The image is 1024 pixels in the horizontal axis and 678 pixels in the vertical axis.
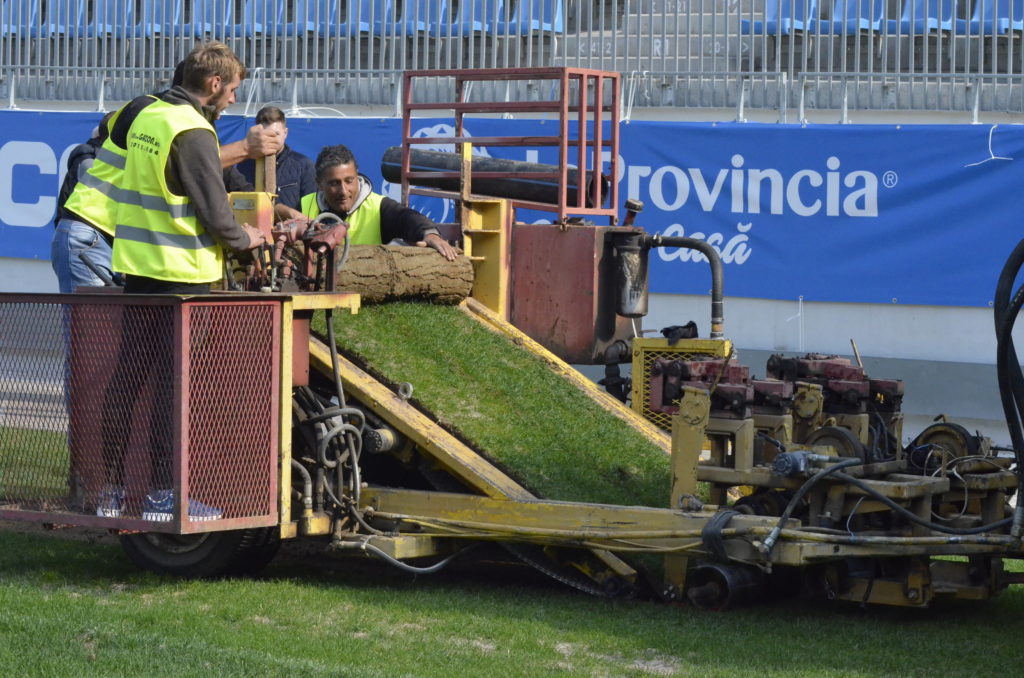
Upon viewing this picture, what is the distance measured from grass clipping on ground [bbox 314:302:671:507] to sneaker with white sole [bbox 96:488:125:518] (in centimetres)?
122

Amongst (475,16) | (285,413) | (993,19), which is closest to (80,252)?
(285,413)

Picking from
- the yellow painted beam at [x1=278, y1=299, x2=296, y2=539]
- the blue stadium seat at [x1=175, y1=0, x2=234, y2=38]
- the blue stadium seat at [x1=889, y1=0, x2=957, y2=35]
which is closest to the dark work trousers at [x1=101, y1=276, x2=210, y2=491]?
the yellow painted beam at [x1=278, y1=299, x2=296, y2=539]

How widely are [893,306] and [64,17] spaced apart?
10.1 meters

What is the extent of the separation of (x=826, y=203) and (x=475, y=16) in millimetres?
4641

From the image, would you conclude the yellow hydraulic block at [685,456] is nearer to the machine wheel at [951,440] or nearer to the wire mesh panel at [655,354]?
the machine wheel at [951,440]

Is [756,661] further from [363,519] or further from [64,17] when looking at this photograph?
[64,17]

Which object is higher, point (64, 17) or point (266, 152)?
point (64, 17)

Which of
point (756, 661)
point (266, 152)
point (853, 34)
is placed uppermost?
point (853, 34)

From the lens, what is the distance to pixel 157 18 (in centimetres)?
1686

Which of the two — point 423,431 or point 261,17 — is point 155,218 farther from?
point 261,17

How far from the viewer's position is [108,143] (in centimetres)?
659

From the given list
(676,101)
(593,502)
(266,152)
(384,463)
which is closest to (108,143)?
(266,152)

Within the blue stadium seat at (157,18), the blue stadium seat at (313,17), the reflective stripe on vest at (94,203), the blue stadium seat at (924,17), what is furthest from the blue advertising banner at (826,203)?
the reflective stripe on vest at (94,203)

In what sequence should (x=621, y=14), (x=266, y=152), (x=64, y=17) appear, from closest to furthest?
(x=266, y=152), (x=621, y=14), (x=64, y=17)
